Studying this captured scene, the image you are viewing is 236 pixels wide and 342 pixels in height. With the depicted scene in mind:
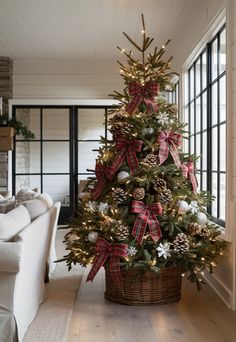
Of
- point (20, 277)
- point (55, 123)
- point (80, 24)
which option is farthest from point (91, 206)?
point (55, 123)

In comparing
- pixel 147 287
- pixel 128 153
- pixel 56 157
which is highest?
pixel 56 157

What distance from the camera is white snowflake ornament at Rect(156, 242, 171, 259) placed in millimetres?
3412

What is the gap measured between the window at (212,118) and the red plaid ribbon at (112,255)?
1.17m

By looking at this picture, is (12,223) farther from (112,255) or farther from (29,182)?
(29,182)

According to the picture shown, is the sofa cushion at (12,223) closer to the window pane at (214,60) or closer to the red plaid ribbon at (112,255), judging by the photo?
the red plaid ribbon at (112,255)

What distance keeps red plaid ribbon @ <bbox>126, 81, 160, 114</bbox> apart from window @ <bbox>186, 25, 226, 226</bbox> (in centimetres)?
72

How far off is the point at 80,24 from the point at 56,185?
128 inches

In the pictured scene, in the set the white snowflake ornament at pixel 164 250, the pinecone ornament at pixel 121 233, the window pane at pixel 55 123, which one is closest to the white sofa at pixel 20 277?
the pinecone ornament at pixel 121 233

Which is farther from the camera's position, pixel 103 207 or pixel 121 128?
pixel 121 128

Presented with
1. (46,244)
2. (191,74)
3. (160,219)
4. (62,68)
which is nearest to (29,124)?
(62,68)

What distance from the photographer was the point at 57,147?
814 cm

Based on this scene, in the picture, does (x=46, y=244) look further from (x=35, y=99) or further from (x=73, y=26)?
(x=35, y=99)

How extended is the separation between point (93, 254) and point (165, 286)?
647 millimetres

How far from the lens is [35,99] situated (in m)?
7.94
